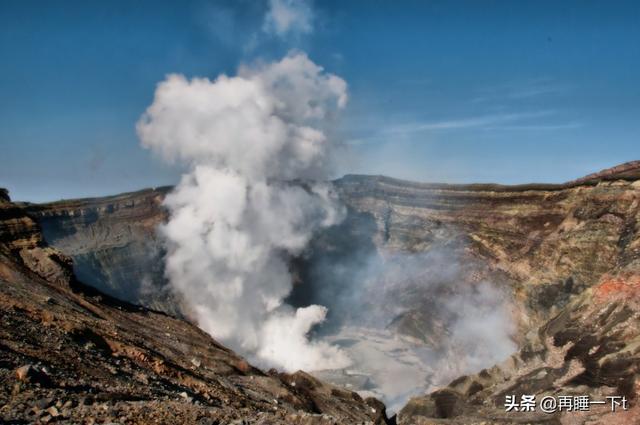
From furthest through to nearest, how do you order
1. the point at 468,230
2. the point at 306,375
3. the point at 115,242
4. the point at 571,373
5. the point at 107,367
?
1. the point at 115,242
2. the point at 468,230
3. the point at 306,375
4. the point at 571,373
5. the point at 107,367

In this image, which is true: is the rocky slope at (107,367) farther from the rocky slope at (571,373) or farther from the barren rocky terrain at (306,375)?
the rocky slope at (571,373)

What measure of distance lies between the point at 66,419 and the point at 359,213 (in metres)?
69.1

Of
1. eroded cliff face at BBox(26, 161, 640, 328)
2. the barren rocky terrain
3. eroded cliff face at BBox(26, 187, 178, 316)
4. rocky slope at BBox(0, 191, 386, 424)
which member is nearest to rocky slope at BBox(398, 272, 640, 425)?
the barren rocky terrain

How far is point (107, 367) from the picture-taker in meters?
17.9

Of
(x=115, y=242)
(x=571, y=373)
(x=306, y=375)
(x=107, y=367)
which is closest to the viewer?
(x=107, y=367)

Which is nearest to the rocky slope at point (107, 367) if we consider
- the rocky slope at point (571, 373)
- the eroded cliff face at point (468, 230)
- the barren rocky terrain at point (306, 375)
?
the barren rocky terrain at point (306, 375)

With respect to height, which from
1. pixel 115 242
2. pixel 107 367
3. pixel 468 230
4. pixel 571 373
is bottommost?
pixel 107 367

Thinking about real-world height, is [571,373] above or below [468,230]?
below

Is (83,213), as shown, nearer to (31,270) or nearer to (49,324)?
(31,270)

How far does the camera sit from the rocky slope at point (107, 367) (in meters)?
12.3

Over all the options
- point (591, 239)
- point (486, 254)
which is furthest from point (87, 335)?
point (486, 254)

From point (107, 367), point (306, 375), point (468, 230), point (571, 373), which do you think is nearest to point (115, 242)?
point (468, 230)

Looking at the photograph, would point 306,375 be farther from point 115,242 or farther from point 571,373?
point 115,242

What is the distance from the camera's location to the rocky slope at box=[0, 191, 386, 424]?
485 inches
